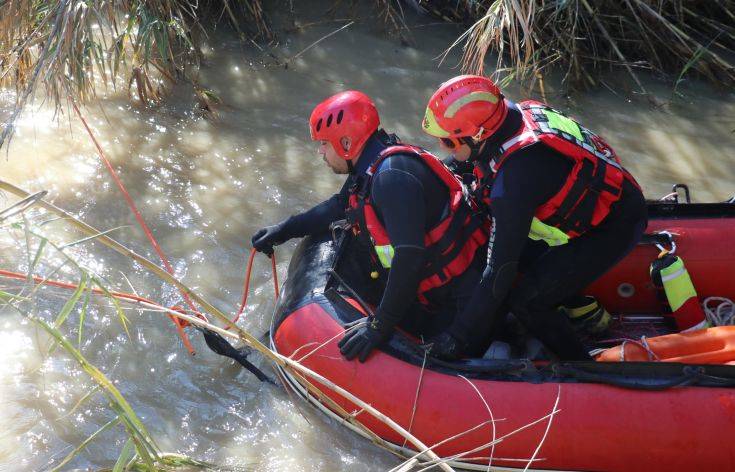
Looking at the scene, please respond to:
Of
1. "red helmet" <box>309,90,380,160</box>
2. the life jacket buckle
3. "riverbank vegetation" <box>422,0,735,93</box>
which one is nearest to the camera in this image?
"red helmet" <box>309,90,380,160</box>

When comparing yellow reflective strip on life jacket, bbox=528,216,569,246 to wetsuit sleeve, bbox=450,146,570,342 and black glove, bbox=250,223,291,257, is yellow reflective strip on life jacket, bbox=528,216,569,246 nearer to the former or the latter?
wetsuit sleeve, bbox=450,146,570,342

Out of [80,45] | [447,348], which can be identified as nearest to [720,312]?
[447,348]

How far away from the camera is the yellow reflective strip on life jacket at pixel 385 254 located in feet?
10.3

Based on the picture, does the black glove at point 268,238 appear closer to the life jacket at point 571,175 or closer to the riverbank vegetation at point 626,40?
the life jacket at point 571,175

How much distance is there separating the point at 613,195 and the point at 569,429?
2.89 ft

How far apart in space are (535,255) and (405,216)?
0.76 metres

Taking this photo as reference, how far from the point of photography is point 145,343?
3689 millimetres

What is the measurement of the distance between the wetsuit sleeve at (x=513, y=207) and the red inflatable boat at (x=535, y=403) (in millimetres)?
301

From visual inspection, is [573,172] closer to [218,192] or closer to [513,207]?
[513,207]

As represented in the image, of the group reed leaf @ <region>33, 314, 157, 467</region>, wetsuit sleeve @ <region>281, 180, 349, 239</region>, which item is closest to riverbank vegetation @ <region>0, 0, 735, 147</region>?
wetsuit sleeve @ <region>281, 180, 349, 239</region>

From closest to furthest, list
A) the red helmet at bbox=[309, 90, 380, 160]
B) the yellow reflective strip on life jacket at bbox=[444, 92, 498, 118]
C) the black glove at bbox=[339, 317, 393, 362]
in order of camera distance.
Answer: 1. the yellow reflective strip on life jacket at bbox=[444, 92, 498, 118]
2. the black glove at bbox=[339, 317, 393, 362]
3. the red helmet at bbox=[309, 90, 380, 160]

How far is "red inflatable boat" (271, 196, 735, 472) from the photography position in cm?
283

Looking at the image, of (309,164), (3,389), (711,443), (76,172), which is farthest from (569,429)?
(76,172)

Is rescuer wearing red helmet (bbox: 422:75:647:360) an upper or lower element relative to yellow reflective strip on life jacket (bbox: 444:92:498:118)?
lower
